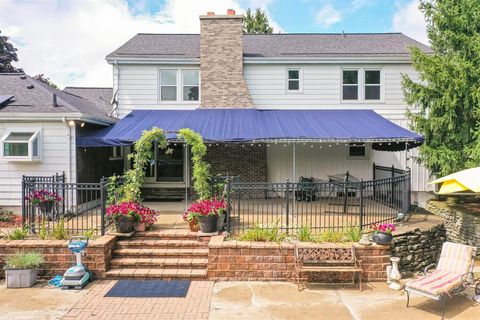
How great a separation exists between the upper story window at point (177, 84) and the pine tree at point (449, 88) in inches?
340

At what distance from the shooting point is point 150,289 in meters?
7.52

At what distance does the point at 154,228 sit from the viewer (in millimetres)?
9617

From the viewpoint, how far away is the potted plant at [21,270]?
7547mm

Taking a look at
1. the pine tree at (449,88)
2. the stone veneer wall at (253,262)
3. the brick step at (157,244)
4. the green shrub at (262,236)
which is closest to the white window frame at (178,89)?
the brick step at (157,244)

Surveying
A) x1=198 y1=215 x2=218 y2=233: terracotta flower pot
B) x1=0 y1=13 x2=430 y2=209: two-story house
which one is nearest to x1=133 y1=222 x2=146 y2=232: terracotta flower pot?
x1=198 y1=215 x2=218 y2=233: terracotta flower pot

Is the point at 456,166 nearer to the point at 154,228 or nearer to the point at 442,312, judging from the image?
the point at 442,312

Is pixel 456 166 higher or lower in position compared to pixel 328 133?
lower

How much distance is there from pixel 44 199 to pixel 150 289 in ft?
14.9

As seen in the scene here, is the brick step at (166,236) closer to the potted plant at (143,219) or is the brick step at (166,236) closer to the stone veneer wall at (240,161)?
the potted plant at (143,219)

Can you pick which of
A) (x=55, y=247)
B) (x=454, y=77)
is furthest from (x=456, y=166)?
(x=55, y=247)

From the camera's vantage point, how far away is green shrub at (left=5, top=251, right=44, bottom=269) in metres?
7.60

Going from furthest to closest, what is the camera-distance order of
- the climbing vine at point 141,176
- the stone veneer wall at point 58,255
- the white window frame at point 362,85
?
the white window frame at point 362,85 < the climbing vine at point 141,176 < the stone veneer wall at point 58,255

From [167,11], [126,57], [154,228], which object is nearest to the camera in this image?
[154,228]

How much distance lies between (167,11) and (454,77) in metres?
16.2
